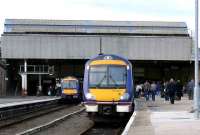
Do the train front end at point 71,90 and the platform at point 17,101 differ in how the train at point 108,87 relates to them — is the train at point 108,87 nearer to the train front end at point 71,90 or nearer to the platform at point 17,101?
the platform at point 17,101

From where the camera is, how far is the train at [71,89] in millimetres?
55594

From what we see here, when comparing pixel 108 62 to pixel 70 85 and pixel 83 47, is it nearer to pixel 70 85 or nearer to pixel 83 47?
pixel 70 85

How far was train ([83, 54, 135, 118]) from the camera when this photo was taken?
25.7 metres

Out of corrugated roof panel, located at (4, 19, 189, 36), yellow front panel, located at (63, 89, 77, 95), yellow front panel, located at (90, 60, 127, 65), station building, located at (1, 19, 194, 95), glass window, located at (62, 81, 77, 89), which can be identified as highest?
corrugated roof panel, located at (4, 19, 189, 36)

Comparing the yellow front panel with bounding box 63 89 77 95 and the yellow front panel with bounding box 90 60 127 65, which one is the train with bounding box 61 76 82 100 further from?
the yellow front panel with bounding box 90 60 127 65

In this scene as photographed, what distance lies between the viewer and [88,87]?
2661 centimetres

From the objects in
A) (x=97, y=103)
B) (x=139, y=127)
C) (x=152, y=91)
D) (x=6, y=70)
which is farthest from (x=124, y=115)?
(x=6, y=70)

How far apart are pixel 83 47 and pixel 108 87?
50.6 m

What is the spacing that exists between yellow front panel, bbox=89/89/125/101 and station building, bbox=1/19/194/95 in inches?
1752

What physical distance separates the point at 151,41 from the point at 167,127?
58.5 m

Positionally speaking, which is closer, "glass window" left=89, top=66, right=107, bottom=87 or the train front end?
"glass window" left=89, top=66, right=107, bottom=87

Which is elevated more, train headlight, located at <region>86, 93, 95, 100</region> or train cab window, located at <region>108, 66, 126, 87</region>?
train cab window, located at <region>108, 66, 126, 87</region>

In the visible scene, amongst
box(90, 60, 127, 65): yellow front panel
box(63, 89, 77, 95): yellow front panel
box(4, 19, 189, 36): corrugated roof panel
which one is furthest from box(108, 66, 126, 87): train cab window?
box(4, 19, 189, 36): corrugated roof panel

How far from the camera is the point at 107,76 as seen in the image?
26797 mm
